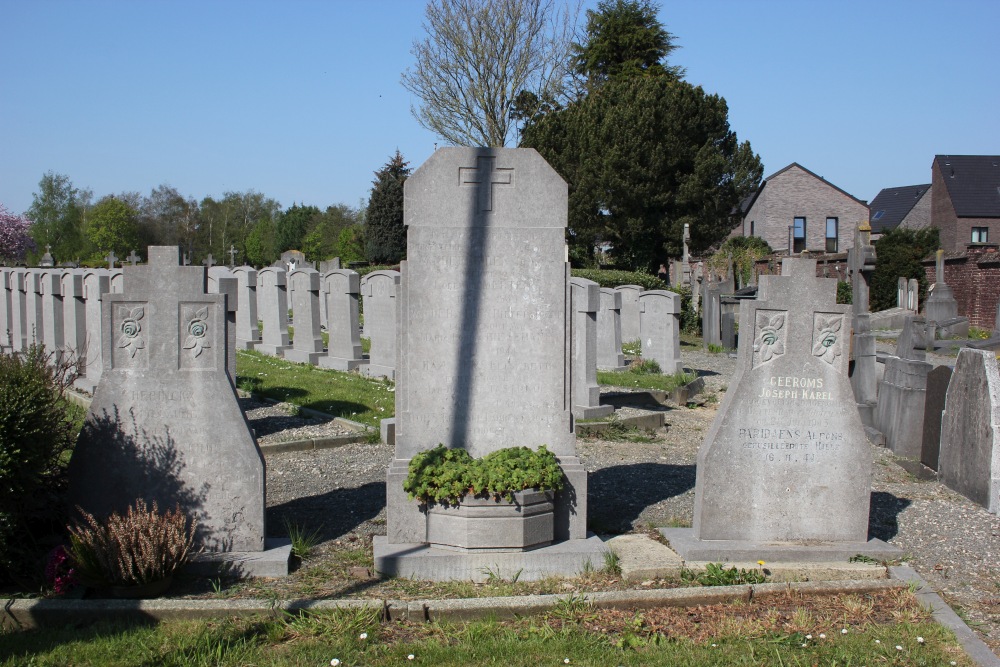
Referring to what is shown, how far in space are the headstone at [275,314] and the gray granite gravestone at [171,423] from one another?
12736mm

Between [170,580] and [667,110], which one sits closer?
[170,580]

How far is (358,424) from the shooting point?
1014 centimetres

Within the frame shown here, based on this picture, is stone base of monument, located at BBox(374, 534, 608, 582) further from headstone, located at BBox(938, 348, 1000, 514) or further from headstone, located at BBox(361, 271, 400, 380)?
headstone, located at BBox(361, 271, 400, 380)

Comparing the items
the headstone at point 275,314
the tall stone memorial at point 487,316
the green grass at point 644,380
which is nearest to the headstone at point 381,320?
the headstone at point 275,314

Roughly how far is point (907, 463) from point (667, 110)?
107ft

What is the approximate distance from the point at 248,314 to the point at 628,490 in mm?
14175

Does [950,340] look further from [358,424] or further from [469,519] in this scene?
[469,519]

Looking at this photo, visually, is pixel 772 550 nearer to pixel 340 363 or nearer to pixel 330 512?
pixel 330 512

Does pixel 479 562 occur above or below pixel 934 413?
below

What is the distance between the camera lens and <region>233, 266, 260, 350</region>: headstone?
19.6m

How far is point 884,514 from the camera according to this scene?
7.11m

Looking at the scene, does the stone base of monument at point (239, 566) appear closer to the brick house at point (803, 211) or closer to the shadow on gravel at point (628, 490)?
the shadow on gravel at point (628, 490)

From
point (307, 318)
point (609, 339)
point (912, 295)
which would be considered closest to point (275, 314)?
point (307, 318)

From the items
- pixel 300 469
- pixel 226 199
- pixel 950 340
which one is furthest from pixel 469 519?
pixel 226 199
